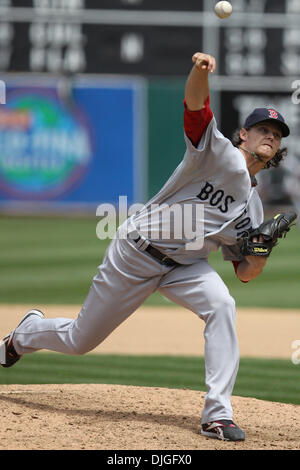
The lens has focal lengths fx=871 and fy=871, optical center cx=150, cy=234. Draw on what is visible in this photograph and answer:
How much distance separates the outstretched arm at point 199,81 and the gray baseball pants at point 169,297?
775 millimetres

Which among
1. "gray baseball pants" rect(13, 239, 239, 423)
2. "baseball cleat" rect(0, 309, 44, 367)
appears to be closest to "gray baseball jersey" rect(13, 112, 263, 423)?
"gray baseball pants" rect(13, 239, 239, 423)

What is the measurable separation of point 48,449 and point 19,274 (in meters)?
7.36

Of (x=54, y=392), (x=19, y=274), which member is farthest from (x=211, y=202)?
(x=19, y=274)

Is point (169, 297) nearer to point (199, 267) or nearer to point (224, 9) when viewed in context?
point (199, 267)

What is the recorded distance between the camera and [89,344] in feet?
14.0

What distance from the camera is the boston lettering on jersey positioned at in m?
4.00

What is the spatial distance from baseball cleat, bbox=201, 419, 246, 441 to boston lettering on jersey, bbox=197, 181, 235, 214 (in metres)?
0.95

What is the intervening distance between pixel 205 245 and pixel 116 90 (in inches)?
591

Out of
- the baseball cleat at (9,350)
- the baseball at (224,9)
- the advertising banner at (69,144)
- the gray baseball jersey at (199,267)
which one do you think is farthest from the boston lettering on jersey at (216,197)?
the advertising banner at (69,144)

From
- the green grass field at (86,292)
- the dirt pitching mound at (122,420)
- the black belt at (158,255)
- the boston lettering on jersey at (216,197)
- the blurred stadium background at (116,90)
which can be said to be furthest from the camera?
the blurred stadium background at (116,90)

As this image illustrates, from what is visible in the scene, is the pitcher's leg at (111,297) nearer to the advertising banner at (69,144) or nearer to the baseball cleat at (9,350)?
the baseball cleat at (9,350)

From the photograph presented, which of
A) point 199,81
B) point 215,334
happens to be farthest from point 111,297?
point 199,81

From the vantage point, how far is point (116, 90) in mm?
18719

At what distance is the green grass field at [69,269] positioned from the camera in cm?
951
